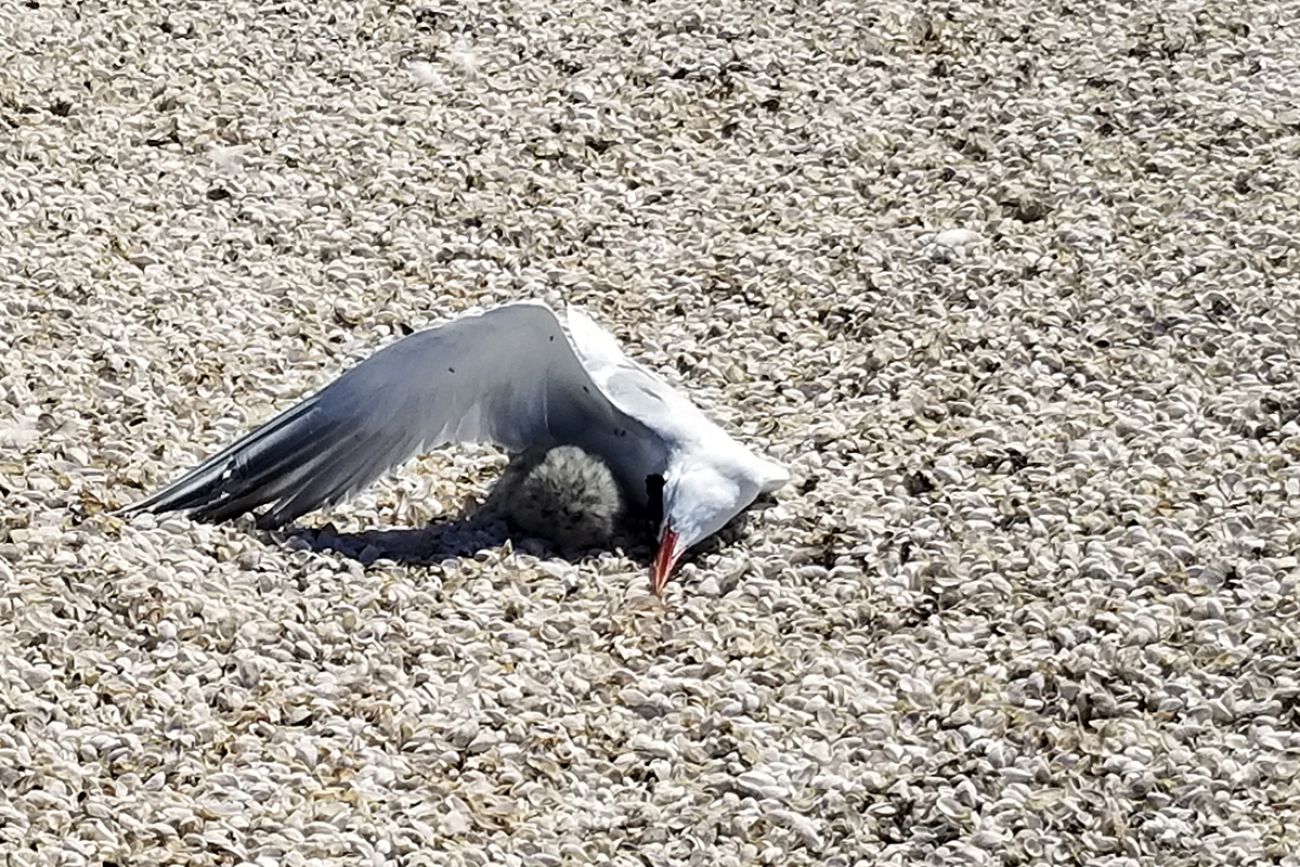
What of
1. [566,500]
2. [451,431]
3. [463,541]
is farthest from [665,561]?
[451,431]

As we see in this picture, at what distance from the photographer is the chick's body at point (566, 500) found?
4.44 meters

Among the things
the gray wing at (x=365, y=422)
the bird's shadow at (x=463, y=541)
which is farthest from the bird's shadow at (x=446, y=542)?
the gray wing at (x=365, y=422)

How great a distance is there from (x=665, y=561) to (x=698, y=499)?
17cm

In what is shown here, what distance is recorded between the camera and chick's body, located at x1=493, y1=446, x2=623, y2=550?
175 inches

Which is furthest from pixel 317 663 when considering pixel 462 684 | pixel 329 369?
pixel 329 369

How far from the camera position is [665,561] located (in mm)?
4305

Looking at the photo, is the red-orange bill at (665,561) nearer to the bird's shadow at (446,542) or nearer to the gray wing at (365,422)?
the bird's shadow at (446,542)

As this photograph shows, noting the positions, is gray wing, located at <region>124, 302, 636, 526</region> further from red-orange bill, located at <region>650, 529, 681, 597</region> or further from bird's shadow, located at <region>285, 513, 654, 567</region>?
red-orange bill, located at <region>650, 529, 681, 597</region>

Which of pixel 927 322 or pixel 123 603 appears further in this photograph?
pixel 927 322

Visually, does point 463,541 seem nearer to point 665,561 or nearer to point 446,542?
point 446,542

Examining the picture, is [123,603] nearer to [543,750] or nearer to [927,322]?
[543,750]

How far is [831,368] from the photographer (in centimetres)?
510

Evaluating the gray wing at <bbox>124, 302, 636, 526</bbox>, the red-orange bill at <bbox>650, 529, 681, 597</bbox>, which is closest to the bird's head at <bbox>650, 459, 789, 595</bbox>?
the red-orange bill at <bbox>650, 529, 681, 597</bbox>

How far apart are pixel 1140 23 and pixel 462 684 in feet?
12.4
